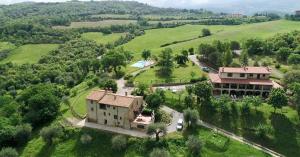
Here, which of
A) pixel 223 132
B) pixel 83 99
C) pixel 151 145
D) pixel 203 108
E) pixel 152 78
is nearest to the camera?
pixel 151 145

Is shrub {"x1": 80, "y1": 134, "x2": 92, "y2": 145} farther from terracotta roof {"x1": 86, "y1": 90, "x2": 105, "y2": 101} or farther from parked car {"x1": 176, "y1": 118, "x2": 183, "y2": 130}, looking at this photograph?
parked car {"x1": 176, "y1": 118, "x2": 183, "y2": 130}

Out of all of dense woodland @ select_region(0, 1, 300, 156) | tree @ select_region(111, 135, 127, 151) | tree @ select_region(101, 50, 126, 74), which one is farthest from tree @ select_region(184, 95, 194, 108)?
tree @ select_region(101, 50, 126, 74)

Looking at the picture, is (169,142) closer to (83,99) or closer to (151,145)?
(151,145)

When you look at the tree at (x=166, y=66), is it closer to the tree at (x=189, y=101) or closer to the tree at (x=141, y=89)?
the tree at (x=141, y=89)

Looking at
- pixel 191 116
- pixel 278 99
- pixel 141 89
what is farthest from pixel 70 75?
pixel 278 99

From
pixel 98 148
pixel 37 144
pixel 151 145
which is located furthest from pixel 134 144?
pixel 37 144

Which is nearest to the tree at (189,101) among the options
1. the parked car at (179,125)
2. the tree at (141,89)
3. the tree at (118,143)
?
the parked car at (179,125)
